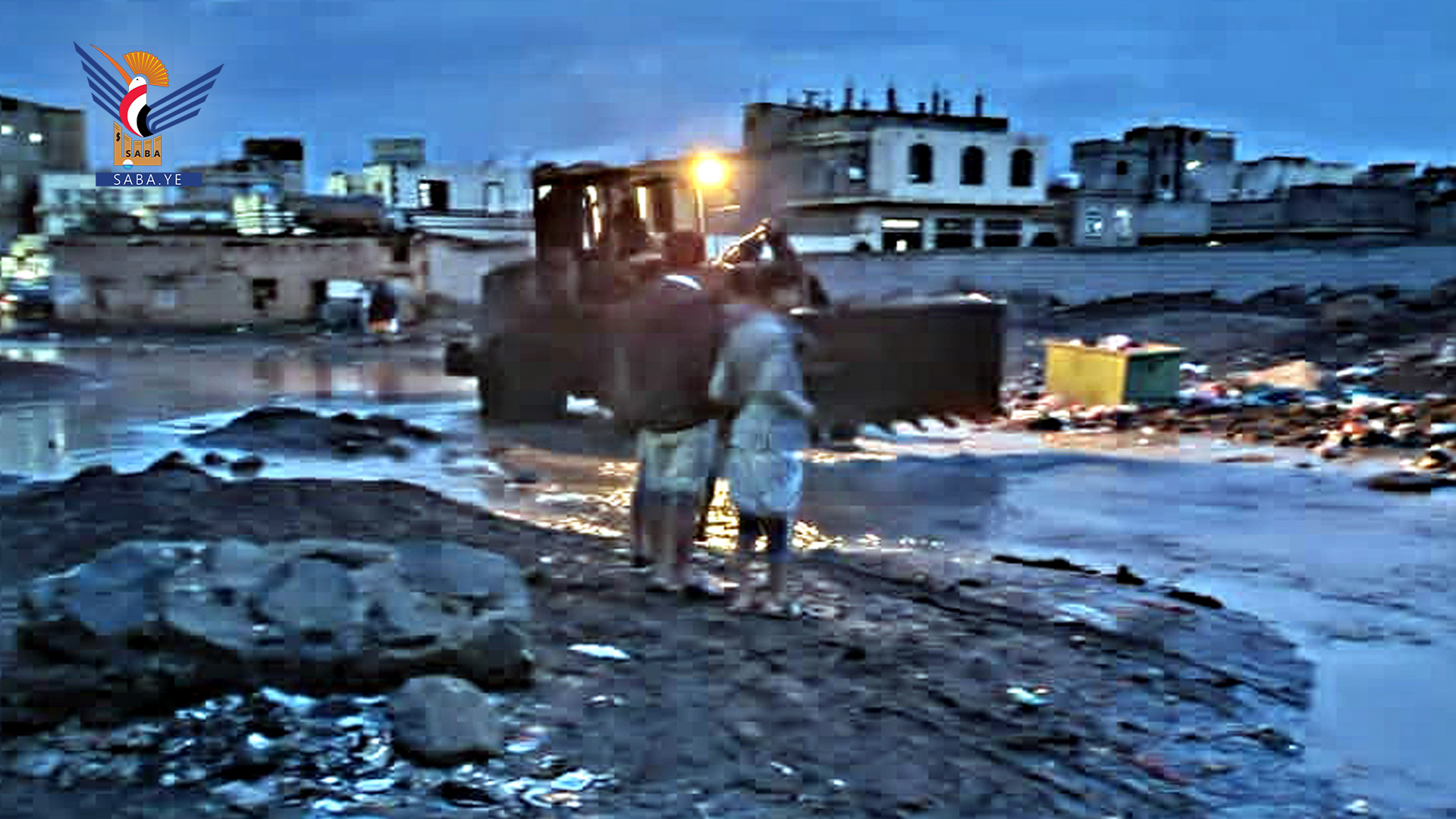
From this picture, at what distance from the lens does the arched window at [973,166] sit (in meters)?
40.7

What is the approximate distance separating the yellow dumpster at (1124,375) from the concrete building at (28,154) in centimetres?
4226

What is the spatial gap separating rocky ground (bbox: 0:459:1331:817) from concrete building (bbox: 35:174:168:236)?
125 feet

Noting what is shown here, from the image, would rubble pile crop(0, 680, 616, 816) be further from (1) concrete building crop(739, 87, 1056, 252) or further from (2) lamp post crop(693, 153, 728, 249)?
(1) concrete building crop(739, 87, 1056, 252)

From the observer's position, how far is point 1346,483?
9.69 meters

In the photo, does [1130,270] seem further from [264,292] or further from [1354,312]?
[264,292]

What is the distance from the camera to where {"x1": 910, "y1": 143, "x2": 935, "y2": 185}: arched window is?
39.5m

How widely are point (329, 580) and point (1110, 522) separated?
5907mm

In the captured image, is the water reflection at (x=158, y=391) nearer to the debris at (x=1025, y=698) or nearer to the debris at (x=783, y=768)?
the debris at (x=783, y=768)

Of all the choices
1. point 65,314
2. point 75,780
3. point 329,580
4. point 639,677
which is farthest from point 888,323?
point 65,314

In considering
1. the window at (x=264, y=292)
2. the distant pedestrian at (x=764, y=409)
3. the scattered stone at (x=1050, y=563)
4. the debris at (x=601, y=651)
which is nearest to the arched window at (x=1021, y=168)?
the window at (x=264, y=292)

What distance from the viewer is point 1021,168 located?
137 ft

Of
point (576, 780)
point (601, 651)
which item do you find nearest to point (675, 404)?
point (601, 651)

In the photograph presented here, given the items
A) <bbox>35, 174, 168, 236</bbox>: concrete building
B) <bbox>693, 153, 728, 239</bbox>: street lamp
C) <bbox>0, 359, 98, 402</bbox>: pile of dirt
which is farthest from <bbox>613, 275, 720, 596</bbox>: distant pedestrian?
<bbox>35, 174, 168, 236</bbox>: concrete building

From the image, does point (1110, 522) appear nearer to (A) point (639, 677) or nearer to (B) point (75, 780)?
(A) point (639, 677)
